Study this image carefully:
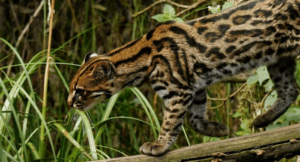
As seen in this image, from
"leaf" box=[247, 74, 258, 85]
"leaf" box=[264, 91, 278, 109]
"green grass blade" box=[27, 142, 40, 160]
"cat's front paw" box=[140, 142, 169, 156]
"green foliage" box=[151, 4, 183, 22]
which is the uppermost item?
"green foliage" box=[151, 4, 183, 22]

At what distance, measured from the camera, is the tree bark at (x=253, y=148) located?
3.67 metres

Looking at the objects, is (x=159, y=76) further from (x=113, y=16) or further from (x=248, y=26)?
(x=113, y=16)

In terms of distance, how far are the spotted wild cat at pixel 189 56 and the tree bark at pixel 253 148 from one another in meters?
0.27

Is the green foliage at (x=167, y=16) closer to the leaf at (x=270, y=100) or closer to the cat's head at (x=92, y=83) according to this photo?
the cat's head at (x=92, y=83)

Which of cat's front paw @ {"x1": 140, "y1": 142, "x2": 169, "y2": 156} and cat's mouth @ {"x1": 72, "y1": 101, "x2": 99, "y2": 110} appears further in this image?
cat's mouth @ {"x1": 72, "y1": 101, "x2": 99, "y2": 110}

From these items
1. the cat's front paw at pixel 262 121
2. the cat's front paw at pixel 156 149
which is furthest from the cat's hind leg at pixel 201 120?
the cat's front paw at pixel 156 149

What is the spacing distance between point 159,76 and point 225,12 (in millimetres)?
644

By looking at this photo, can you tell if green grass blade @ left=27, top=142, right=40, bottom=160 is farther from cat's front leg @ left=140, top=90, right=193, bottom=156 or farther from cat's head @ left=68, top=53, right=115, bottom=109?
cat's front leg @ left=140, top=90, right=193, bottom=156

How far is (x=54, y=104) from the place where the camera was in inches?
307

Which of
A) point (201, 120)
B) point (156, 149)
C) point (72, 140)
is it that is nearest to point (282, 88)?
point (201, 120)

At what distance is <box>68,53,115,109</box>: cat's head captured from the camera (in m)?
4.04

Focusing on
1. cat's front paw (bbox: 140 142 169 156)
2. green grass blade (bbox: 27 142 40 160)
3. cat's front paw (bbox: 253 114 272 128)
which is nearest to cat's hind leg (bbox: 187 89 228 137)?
cat's front paw (bbox: 253 114 272 128)

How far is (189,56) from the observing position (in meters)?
3.98

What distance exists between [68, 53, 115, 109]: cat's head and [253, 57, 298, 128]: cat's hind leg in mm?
1175
